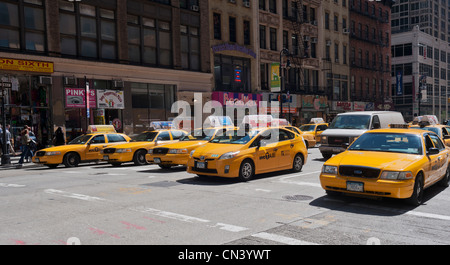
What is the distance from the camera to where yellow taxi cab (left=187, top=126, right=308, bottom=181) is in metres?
11.2

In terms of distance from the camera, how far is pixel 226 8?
115 ft

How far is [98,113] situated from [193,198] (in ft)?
61.1

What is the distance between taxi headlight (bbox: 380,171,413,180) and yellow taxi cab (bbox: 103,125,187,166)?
1125 cm

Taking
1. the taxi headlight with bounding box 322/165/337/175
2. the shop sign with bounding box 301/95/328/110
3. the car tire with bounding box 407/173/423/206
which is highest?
the shop sign with bounding box 301/95/328/110

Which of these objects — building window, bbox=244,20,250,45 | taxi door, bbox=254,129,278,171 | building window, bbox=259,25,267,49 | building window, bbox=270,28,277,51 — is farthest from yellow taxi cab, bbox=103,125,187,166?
building window, bbox=270,28,277,51

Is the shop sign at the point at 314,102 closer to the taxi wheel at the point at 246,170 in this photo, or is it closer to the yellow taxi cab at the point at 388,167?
the taxi wheel at the point at 246,170

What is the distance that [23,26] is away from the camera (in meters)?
22.7

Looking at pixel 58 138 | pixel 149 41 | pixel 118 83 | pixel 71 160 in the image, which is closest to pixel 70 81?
pixel 118 83

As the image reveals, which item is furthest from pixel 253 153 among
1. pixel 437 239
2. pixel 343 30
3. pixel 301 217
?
pixel 343 30

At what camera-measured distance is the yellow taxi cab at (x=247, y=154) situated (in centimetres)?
1118

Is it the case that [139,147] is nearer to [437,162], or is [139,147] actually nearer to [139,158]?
[139,158]

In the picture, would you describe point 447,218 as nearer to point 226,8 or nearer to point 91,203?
point 91,203

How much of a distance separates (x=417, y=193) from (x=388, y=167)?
97cm

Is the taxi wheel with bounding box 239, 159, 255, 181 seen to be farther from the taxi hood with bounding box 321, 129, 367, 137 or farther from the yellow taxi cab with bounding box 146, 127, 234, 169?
the taxi hood with bounding box 321, 129, 367, 137
